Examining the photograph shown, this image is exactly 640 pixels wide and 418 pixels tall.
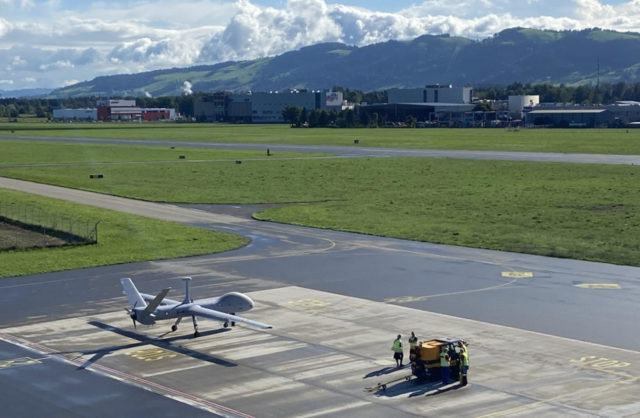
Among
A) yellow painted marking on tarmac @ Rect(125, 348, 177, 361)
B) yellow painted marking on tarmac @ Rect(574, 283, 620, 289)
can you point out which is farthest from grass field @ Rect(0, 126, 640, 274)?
yellow painted marking on tarmac @ Rect(125, 348, 177, 361)

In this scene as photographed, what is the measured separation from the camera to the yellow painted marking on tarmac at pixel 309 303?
56719 millimetres

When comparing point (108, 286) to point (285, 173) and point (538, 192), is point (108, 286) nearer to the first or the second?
point (538, 192)

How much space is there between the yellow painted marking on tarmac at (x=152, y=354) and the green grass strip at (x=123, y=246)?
84.5 ft

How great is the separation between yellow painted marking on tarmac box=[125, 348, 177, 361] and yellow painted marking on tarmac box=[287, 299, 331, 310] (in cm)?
1206

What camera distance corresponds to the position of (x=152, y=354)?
153 feet

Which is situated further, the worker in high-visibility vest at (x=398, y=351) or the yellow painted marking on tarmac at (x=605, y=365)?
the worker in high-visibility vest at (x=398, y=351)

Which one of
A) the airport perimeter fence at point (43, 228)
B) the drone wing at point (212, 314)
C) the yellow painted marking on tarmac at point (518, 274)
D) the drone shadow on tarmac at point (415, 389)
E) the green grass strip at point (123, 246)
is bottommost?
the drone shadow on tarmac at point (415, 389)

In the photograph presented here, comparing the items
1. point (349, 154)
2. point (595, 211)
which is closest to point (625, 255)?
point (595, 211)

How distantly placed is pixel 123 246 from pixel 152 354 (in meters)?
34.9

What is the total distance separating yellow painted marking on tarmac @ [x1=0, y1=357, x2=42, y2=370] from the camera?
146ft

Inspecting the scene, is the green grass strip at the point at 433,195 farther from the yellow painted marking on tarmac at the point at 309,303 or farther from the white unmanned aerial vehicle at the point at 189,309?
the white unmanned aerial vehicle at the point at 189,309

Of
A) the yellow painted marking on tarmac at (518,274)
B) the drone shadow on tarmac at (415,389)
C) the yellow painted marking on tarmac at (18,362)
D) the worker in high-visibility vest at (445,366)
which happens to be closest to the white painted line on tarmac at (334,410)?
the drone shadow on tarmac at (415,389)

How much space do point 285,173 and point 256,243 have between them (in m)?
69.3

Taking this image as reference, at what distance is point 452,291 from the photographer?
60875mm
